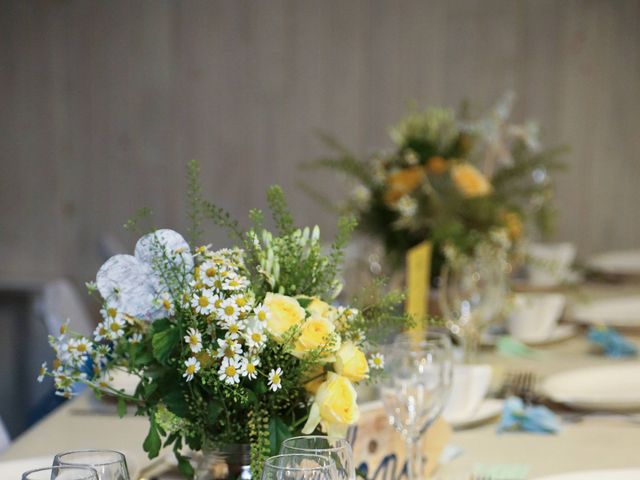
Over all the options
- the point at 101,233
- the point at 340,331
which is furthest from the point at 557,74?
the point at 340,331

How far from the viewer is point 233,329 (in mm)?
918

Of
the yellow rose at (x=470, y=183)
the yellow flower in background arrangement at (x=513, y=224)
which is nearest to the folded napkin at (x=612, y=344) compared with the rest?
the yellow flower in background arrangement at (x=513, y=224)

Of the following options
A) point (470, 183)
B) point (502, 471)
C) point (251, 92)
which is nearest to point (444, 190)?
point (470, 183)

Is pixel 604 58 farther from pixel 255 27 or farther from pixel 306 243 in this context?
pixel 306 243

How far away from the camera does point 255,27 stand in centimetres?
474

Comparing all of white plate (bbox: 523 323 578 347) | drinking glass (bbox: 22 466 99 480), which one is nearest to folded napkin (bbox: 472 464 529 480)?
drinking glass (bbox: 22 466 99 480)

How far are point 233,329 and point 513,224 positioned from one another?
1.70 meters

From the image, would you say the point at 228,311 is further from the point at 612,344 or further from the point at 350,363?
the point at 612,344

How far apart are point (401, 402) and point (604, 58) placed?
4.00m

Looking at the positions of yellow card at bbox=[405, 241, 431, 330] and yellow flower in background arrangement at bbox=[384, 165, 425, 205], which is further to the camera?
yellow flower in background arrangement at bbox=[384, 165, 425, 205]

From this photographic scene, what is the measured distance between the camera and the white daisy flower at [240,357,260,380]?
2.99 ft

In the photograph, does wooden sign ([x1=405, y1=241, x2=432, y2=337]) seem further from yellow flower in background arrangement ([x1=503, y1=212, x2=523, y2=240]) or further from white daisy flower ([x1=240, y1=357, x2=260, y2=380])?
white daisy flower ([x1=240, y1=357, x2=260, y2=380])

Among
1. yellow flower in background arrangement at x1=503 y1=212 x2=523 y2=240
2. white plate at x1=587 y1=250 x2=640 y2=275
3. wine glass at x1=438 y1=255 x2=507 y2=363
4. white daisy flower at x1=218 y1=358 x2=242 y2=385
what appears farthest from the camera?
white plate at x1=587 y1=250 x2=640 y2=275

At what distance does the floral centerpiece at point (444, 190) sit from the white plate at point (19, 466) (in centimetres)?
125
